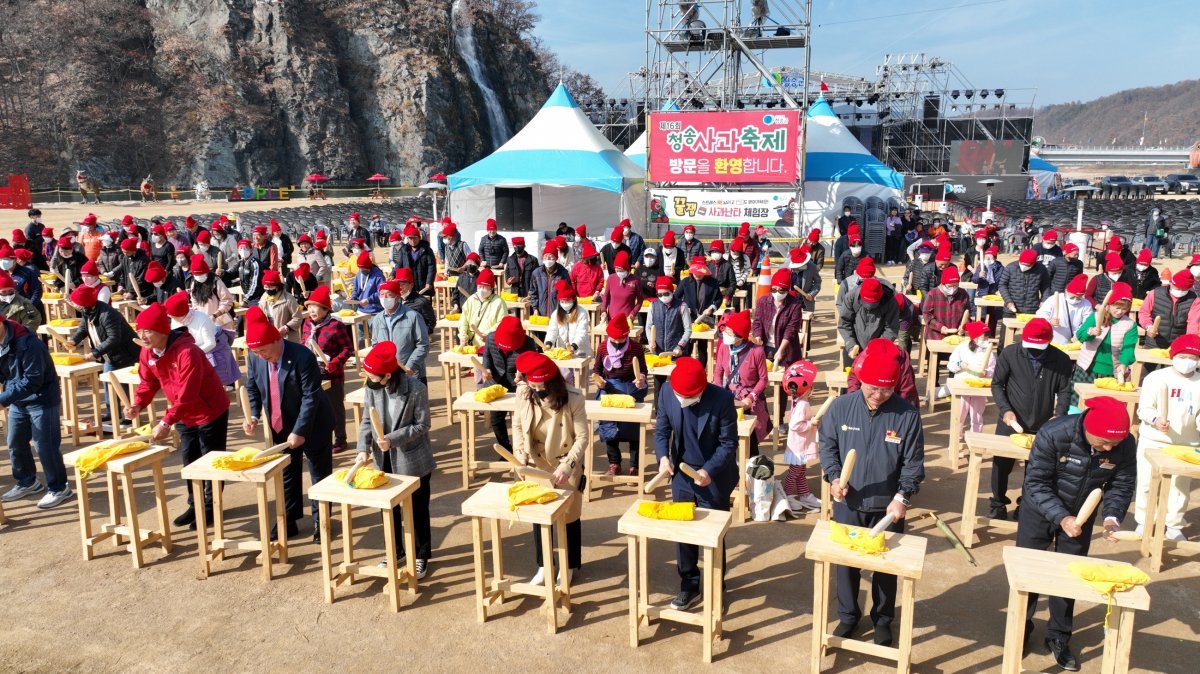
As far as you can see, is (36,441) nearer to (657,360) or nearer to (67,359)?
(67,359)

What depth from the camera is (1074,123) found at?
186 metres

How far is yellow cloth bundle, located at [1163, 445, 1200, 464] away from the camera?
5.14 metres

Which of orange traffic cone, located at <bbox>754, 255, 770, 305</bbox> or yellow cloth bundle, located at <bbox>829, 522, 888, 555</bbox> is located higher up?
orange traffic cone, located at <bbox>754, 255, 770, 305</bbox>

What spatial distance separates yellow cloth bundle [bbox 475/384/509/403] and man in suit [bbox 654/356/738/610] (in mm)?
2143

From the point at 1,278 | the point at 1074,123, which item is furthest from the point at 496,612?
the point at 1074,123

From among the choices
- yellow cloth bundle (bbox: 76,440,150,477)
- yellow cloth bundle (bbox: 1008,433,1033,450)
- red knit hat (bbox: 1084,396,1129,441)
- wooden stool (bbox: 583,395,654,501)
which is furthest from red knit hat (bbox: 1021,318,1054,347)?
yellow cloth bundle (bbox: 76,440,150,477)

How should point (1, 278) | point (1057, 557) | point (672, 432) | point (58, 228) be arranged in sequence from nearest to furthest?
point (1057, 557)
point (672, 432)
point (1, 278)
point (58, 228)

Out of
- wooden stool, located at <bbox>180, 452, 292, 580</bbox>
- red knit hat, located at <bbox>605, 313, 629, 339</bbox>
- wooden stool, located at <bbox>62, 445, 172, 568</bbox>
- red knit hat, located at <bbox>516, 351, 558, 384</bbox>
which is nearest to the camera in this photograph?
red knit hat, located at <bbox>516, 351, 558, 384</bbox>

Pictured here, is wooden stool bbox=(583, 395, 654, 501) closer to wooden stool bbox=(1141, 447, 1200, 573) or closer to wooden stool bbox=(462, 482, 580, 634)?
wooden stool bbox=(462, 482, 580, 634)

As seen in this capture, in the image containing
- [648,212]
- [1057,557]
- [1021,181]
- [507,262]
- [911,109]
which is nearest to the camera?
[1057,557]

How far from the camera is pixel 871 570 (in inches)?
157

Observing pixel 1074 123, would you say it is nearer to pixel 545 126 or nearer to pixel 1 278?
pixel 545 126

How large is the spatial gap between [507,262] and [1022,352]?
8497mm

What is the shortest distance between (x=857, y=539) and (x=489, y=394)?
3.42 metres
